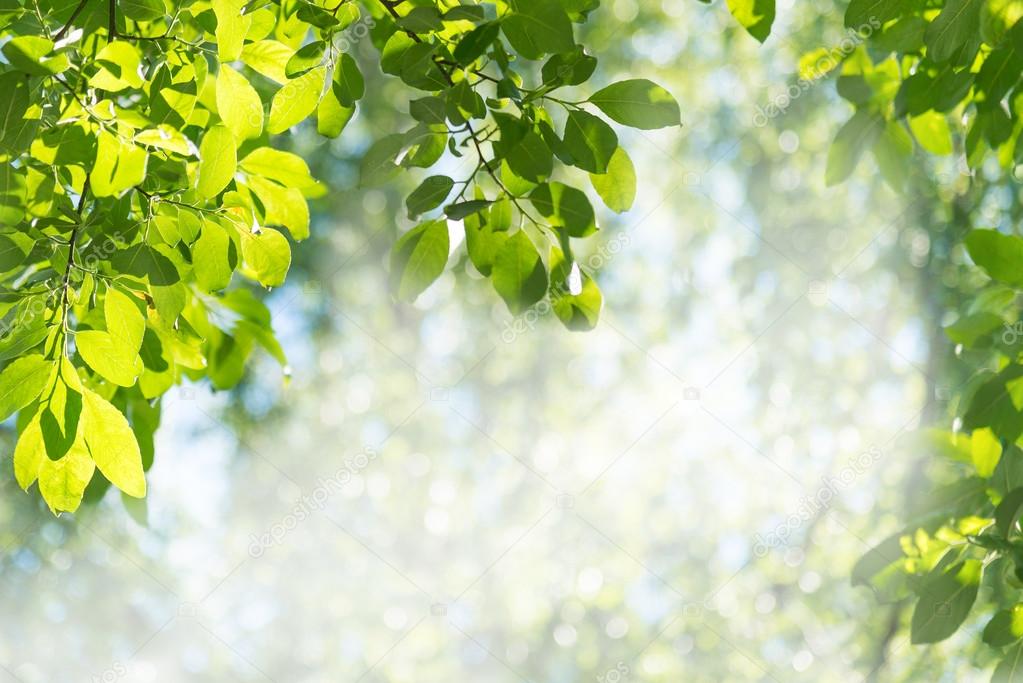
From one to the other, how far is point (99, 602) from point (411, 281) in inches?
263

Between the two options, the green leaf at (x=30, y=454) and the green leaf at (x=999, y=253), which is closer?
the green leaf at (x=30, y=454)

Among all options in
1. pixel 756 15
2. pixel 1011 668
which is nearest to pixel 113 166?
pixel 756 15

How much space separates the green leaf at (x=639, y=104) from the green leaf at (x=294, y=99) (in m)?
0.33

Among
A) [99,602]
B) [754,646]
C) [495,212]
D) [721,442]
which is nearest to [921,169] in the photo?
[721,442]

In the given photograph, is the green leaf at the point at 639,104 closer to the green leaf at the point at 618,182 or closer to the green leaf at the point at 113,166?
the green leaf at the point at 618,182

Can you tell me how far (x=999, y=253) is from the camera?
1.04 m

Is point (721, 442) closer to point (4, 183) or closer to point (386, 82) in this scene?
point (386, 82)

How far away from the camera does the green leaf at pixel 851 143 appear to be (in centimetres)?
136

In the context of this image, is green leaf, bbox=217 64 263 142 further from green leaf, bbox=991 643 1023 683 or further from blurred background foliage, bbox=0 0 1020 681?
blurred background foliage, bbox=0 0 1020 681

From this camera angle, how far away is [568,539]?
7.20 m

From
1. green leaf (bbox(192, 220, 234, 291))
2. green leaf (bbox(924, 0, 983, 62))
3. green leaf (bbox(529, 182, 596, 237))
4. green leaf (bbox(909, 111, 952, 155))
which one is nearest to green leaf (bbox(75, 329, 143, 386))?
green leaf (bbox(192, 220, 234, 291))

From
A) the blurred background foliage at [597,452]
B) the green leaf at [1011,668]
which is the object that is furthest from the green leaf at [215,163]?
the blurred background foliage at [597,452]

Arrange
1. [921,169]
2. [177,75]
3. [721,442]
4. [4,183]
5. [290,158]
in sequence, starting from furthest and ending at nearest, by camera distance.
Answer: [721,442], [921,169], [290,158], [177,75], [4,183]

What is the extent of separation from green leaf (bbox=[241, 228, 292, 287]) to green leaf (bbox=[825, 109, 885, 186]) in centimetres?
85
